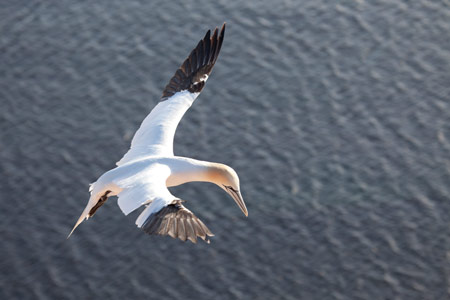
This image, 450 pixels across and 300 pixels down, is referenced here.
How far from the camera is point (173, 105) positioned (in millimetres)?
20641

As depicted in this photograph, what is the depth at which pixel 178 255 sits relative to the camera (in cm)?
2366

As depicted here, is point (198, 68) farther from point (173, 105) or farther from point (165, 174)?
point (165, 174)

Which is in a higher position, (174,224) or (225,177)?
(174,224)

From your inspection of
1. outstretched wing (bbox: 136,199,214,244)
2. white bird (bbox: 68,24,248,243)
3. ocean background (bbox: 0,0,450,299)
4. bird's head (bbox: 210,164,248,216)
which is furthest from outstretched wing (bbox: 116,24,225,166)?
ocean background (bbox: 0,0,450,299)

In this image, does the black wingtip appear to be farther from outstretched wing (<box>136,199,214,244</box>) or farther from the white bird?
outstretched wing (<box>136,199,214,244</box>)

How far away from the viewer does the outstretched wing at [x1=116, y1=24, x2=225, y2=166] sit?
19328mm

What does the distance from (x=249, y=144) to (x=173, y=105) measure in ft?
17.4

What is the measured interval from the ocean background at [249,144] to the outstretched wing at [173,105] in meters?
4.06

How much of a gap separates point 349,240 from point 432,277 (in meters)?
2.04

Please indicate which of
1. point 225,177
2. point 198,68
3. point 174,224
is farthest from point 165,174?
point 198,68

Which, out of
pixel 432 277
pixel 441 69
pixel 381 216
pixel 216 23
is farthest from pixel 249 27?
pixel 432 277

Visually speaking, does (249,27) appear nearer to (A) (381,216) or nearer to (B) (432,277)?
(A) (381,216)

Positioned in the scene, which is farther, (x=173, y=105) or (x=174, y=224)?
(x=173, y=105)

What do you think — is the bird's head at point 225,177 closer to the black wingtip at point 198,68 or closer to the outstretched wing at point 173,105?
the outstretched wing at point 173,105
